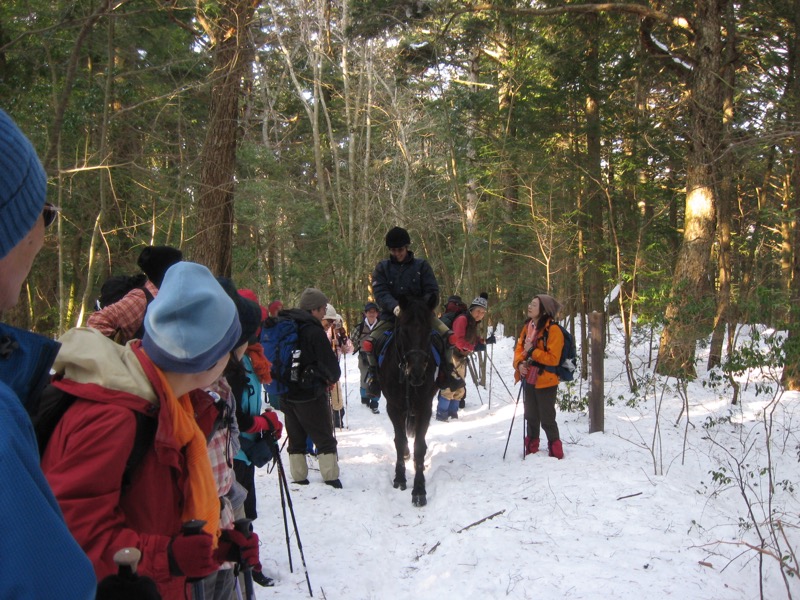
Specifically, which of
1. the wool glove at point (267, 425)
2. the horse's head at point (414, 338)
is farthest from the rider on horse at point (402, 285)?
the wool glove at point (267, 425)

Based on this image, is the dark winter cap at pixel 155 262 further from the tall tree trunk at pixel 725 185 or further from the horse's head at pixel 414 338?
the tall tree trunk at pixel 725 185

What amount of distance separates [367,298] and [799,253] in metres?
17.2

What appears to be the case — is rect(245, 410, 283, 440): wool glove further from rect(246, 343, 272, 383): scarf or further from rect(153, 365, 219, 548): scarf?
rect(153, 365, 219, 548): scarf

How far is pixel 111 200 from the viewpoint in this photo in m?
13.8

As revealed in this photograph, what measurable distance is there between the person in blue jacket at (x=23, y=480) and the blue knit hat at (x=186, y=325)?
37.0 inches

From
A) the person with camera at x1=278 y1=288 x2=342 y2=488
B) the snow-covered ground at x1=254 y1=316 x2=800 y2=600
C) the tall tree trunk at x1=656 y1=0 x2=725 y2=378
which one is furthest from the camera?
the tall tree trunk at x1=656 y1=0 x2=725 y2=378

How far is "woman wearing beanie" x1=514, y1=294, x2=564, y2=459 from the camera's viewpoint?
24.8ft

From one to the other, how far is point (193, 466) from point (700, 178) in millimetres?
13454

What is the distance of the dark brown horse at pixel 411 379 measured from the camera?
6770 mm

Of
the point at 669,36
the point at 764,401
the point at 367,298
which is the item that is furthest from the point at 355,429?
the point at 367,298

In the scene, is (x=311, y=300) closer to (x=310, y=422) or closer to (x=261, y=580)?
(x=310, y=422)

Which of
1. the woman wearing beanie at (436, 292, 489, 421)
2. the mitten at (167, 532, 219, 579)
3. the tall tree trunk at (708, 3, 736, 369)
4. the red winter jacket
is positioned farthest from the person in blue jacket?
the tall tree trunk at (708, 3, 736, 369)

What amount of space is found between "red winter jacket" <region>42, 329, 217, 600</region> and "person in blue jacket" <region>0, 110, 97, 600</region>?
33.1 inches

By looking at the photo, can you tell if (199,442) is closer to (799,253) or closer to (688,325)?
(688,325)
